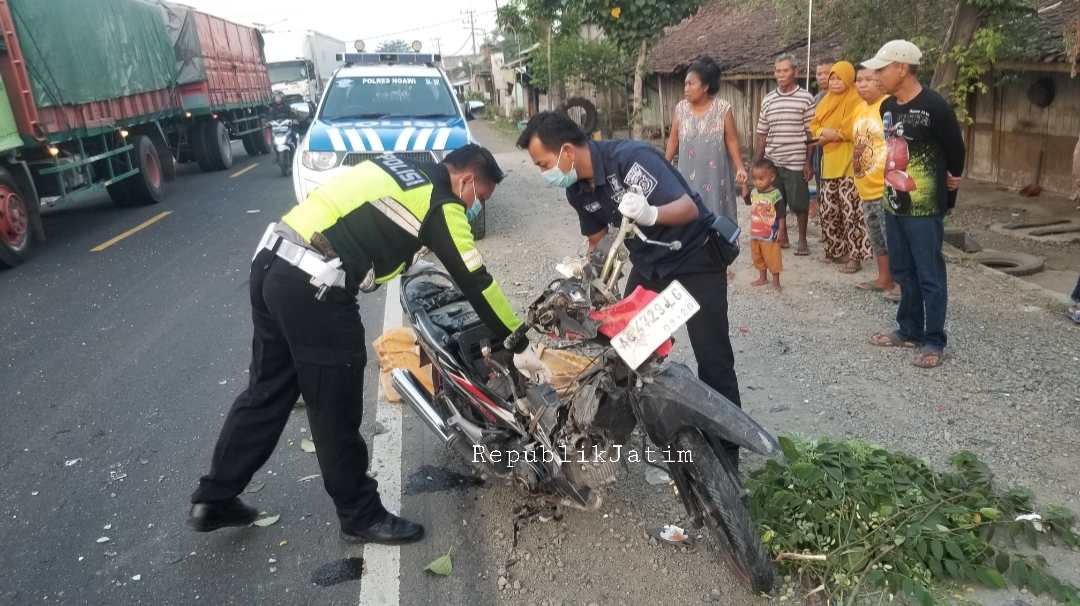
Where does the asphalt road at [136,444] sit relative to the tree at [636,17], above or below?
below

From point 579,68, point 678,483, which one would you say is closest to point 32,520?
point 678,483

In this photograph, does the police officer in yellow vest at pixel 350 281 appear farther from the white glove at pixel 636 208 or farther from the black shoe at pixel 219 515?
the white glove at pixel 636 208

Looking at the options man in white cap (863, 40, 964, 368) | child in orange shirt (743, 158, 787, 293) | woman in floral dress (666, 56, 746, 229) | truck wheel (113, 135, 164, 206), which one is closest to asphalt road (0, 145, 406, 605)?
woman in floral dress (666, 56, 746, 229)

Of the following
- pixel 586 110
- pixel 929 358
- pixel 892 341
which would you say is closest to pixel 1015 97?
pixel 892 341

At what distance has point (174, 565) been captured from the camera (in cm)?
309

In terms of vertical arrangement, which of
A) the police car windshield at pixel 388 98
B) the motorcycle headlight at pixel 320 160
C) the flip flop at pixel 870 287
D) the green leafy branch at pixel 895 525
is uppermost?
the police car windshield at pixel 388 98

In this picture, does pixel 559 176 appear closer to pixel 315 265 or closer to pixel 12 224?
pixel 315 265

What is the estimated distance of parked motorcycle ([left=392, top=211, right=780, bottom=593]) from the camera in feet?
8.36

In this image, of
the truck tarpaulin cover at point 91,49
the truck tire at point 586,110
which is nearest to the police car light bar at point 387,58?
the truck tarpaulin cover at point 91,49

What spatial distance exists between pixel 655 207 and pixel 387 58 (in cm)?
1016

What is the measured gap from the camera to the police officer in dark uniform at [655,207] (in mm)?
3051

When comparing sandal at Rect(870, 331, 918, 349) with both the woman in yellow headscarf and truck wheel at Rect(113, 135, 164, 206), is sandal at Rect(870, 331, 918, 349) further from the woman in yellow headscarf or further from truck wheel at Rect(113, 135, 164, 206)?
truck wheel at Rect(113, 135, 164, 206)

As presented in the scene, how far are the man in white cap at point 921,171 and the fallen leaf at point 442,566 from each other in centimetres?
300

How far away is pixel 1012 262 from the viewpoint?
6906 millimetres
